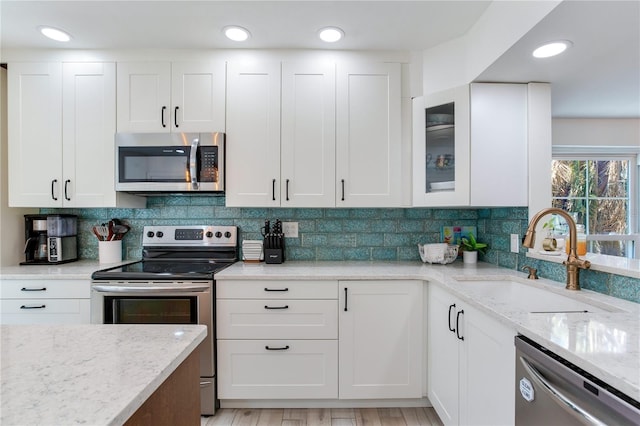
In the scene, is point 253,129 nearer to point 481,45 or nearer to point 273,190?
point 273,190

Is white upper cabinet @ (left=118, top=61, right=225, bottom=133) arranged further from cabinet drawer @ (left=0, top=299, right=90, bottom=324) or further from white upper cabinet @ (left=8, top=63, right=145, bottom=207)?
cabinet drawer @ (left=0, top=299, right=90, bottom=324)

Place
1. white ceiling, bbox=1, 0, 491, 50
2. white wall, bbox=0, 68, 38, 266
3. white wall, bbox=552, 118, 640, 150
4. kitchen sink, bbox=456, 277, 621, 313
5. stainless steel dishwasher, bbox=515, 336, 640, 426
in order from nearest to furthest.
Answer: stainless steel dishwasher, bbox=515, 336, 640, 426 → kitchen sink, bbox=456, 277, 621, 313 → white ceiling, bbox=1, 0, 491, 50 → white wall, bbox=0, 68, 38, 266 → white wall, bbox=552, 118, 640, 150

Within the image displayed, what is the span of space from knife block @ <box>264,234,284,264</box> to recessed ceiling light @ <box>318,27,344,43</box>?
4.48 feet

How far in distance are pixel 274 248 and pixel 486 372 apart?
149 centimetres

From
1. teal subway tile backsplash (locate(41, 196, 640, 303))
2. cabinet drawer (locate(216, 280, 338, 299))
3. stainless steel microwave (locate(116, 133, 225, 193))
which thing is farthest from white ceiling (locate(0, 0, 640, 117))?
cabinet drawer (locate(216, 280, 338, 299))

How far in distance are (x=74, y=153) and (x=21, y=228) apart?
77cm

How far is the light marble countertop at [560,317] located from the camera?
2.52ft

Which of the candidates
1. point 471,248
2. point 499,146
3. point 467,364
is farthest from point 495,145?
point 467,364

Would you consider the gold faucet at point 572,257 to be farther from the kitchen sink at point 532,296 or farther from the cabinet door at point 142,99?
the cabinet door at point 142,99

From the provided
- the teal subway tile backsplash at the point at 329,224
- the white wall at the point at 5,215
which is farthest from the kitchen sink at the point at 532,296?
the white wall at the point at 5,215

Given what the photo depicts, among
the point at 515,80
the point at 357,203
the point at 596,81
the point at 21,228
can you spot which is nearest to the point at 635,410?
the point at 357,203

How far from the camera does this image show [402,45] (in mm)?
2137

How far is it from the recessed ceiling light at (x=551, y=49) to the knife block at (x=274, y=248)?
1836 mm

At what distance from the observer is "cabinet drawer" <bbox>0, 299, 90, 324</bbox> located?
1948 millimetres
